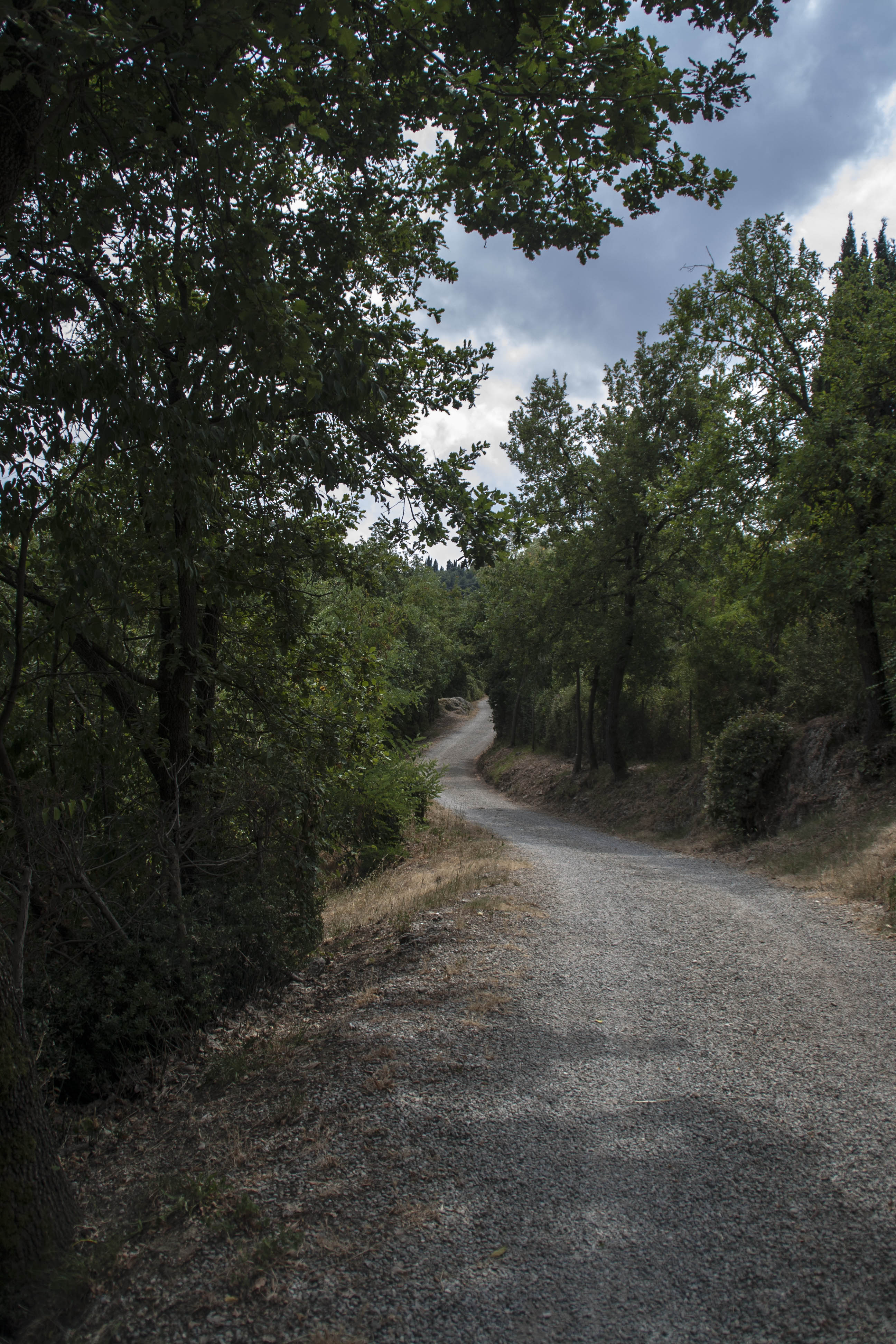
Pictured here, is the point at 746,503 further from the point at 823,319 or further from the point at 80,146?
the point at 80,146

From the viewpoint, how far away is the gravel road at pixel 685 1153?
8.04 ft

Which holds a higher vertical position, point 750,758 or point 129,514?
point 129,514

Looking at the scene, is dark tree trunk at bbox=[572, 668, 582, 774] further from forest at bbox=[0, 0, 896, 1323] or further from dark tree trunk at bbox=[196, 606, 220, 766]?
dark tree trunk at bbox=[196, 606, 220, 766]

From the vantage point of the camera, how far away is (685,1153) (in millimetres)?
3303

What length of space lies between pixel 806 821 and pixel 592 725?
51.2 ft

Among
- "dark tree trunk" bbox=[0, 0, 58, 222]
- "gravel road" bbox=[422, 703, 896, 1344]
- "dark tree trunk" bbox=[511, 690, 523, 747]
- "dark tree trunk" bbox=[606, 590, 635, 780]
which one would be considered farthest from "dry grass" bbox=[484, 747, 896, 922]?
"dark tree trunk" bbox=[511, 690, 523, 747]

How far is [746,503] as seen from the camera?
14.2 m

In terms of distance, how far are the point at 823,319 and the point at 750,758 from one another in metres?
8.53

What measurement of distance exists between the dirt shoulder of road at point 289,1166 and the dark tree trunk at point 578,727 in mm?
21876

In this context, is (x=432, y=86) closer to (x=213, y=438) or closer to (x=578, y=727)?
(x=213, y=438)

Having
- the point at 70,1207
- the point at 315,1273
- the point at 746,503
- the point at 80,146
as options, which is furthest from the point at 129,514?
the point at 746,503

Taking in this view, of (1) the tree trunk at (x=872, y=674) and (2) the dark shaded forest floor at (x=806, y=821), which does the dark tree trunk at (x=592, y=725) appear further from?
(1) the tree trunk at (x=872, y=674)

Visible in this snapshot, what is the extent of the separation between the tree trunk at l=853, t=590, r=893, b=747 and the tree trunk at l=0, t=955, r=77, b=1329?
13.1 m

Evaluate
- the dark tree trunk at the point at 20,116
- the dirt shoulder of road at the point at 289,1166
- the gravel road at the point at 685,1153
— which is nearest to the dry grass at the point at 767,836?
the gravel road at the point at 685,1153
